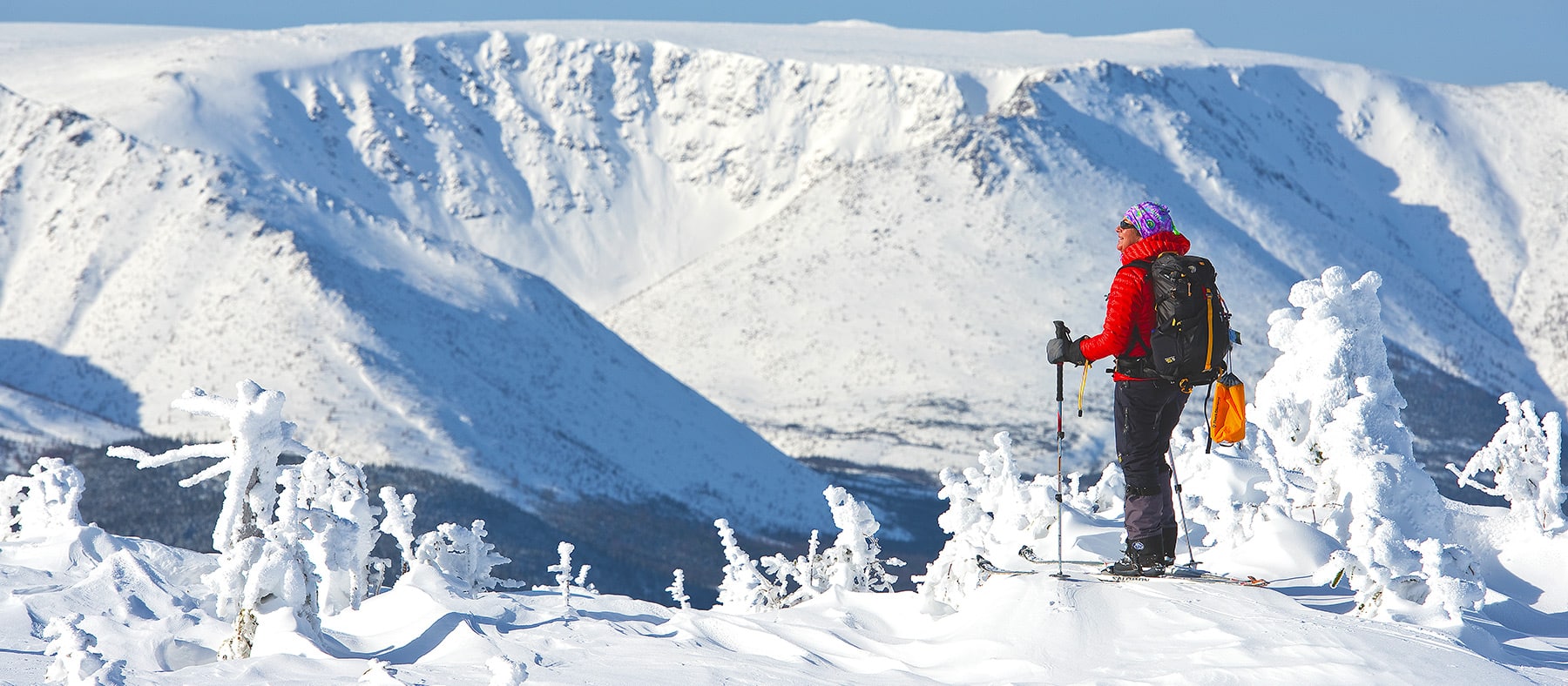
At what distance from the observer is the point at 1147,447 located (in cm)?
1576

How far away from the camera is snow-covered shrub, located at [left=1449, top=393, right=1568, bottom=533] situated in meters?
23.1

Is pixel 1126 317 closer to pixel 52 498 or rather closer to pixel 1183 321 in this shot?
pixel 1183 321

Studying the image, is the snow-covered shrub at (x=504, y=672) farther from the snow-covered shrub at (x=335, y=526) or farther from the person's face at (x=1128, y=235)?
the person's face at (x=1128, y=235)

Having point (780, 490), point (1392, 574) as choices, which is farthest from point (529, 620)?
point (780, 490)

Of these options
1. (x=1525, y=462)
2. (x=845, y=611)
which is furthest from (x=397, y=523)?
(x=1525, y=462)

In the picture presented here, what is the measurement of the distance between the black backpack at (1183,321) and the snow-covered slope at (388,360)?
139m

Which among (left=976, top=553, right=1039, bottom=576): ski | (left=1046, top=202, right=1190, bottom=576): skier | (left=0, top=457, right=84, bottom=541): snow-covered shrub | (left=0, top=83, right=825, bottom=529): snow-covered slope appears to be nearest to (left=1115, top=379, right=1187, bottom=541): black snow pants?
(left=1046, top=202, right=1190, bottom=576): skier

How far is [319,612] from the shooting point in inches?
632

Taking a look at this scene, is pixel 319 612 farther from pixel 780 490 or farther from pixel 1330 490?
pixel 780 490

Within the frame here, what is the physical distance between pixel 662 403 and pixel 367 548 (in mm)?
162475

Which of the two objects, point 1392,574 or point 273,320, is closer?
point 1392,574

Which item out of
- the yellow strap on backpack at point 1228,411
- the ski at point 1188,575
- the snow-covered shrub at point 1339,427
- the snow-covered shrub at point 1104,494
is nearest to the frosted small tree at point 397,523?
the ski at point 1188,575

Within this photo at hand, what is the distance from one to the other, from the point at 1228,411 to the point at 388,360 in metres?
159

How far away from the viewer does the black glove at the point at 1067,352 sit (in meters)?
15.2
